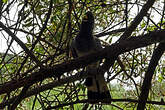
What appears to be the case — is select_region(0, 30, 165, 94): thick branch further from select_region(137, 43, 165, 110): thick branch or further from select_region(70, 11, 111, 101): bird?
select_region(70, 11, 111, 101): bird

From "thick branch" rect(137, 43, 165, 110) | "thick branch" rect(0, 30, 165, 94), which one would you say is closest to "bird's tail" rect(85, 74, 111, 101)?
"thick branch" rect(137, 43, 165, 110)

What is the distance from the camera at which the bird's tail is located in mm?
1459

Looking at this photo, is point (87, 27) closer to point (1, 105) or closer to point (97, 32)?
point (97, 32)

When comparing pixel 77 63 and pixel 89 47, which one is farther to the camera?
pixel 89 47

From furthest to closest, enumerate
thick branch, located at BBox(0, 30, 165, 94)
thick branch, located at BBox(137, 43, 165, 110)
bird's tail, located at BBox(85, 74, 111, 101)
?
bird's tail, located at BBox(85, 74, 111, 101) < thick branch, located at BBox(137, 43, 165, 110) < thick branch, located at BBox(0, 30, 165, 94)

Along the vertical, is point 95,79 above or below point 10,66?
below

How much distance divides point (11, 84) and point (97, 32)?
1.15 m

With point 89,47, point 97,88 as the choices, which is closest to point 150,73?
point 97,88

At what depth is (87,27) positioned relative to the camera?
1.63 meters

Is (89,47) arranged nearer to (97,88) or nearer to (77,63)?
(97,88)

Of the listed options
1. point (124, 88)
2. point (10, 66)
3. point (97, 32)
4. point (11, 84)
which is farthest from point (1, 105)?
point (124, 88)

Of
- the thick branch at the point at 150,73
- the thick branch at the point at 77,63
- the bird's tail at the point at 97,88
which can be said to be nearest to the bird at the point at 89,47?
the bird's tail at the point at 97,88

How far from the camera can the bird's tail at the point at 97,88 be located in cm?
146

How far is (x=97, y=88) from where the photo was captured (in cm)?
151
